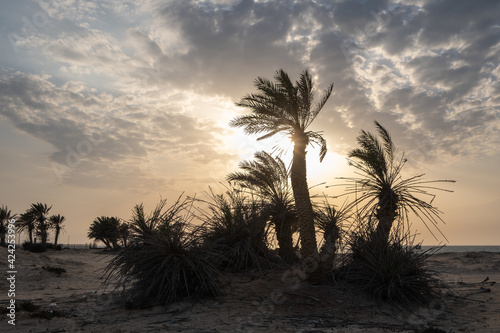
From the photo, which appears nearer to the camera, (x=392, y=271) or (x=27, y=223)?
(x=392, y=271)

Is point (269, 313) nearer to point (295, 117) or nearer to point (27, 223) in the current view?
point (295, 117)

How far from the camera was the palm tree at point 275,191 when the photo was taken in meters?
14.0

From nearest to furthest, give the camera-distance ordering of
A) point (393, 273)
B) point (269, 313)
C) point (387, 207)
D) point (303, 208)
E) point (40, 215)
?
point (269, 313), point (393, 273), point (303, 208), point (387, 207), point (40, 215)

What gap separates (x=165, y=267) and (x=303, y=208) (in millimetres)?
4486

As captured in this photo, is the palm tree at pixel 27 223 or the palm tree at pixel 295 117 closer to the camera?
the palm tree at pixel 295 117

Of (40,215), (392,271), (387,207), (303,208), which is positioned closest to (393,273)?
(392,271)

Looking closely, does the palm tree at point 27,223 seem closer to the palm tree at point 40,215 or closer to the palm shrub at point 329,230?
the palm tree at point 40,215

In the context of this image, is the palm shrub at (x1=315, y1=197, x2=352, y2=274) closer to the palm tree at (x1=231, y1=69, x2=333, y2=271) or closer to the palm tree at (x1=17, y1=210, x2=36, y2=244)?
the palm tree at (x1=231, y1=69, x2=333, y2=271)

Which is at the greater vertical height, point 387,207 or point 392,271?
point 387,207

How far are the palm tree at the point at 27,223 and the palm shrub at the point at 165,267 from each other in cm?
4599

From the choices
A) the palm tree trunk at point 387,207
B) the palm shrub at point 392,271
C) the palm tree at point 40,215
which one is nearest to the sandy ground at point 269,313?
the palm shrub at point 392,271

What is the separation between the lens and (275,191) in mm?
15336

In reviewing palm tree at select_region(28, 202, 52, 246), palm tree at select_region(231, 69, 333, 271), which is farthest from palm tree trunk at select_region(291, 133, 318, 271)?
palm tree at select_region(28, 202, 52, 246)

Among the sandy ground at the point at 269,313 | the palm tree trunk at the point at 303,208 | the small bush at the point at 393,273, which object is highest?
the palm tree trunk at the point at 303,208
